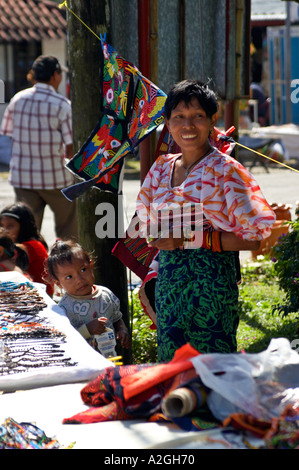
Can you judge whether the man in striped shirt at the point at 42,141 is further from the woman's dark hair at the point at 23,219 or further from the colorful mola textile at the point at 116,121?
the colorful mola textile at the point at 116,121

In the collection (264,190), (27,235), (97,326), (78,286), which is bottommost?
(97,326)

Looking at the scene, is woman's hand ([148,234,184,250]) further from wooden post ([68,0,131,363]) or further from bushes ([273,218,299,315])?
bushes ([273,218,299,315])

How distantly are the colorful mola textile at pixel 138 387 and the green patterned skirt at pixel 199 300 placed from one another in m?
0.51

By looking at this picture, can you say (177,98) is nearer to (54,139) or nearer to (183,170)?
(183,170)

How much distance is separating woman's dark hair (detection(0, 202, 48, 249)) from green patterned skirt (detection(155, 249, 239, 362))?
240 cm

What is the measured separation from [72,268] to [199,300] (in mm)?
1025

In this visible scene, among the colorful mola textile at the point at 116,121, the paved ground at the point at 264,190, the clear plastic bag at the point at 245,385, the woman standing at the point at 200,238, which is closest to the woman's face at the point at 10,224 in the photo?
the colorful mola textile at the point at 116,121

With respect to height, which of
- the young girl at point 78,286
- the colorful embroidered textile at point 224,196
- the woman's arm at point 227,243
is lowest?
the young girl at point 78,286

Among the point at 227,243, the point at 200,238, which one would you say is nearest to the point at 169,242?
the point at 200,238

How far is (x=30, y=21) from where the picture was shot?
63.9ft

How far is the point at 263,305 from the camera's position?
5938 mm

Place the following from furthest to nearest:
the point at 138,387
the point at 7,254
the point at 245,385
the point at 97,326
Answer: the point at 7,254, the point at 97,326, the point at 138,387, the point at 245,385

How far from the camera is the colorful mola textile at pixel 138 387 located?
2.37 metres

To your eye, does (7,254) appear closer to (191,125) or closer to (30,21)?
(191,125)
